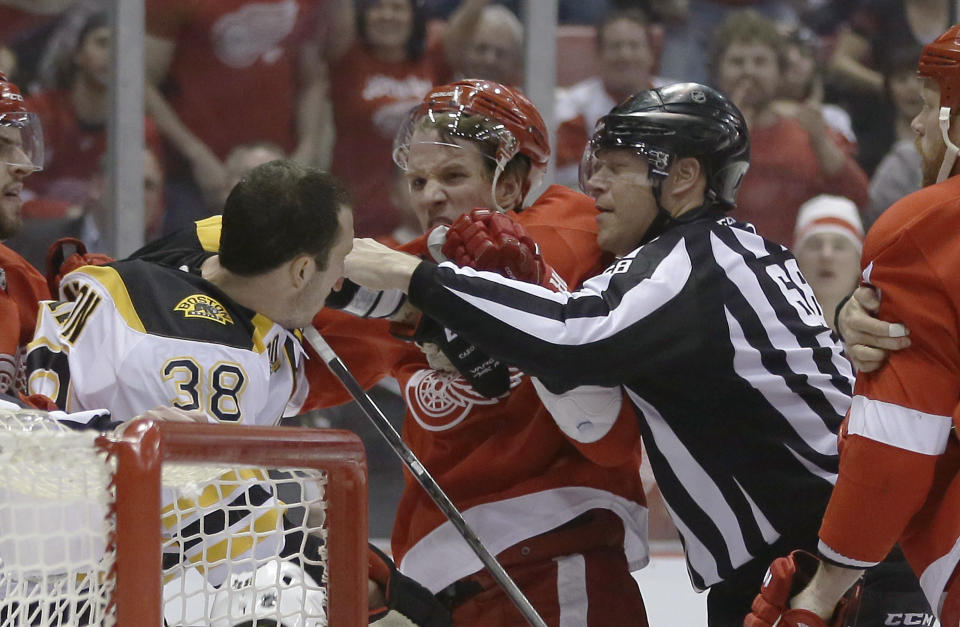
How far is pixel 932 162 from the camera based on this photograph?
5.56ft

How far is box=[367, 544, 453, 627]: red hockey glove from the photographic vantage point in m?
1.95

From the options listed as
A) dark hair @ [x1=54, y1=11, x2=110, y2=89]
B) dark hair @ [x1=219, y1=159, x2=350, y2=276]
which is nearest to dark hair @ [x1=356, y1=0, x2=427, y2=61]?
dark hair @ [x1=54, y1=11, x2=110, y2=89]

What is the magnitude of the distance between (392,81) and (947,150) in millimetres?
2926

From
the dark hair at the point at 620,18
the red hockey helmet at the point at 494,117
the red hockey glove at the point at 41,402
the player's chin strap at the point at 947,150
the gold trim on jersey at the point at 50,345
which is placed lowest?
the red hockey glove at the point at 41,402

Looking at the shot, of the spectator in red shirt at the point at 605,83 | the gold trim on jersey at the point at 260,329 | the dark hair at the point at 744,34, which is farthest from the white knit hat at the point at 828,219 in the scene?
the gold trim on jersey at the point at 260,329

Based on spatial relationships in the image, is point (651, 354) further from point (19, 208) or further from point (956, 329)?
point (19, 208)

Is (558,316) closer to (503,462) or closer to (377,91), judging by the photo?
(503,462)

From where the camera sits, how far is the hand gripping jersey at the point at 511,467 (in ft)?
6.88

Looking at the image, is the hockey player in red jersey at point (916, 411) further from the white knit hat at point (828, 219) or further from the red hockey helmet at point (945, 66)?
the white knit hat at point (828, 219)

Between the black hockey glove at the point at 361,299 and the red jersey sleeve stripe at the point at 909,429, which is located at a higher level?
the red jersey sleeve stripe at the point at 909,429

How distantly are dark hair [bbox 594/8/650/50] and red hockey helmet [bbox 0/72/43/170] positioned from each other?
2.56m

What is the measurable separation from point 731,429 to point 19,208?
4.50ft

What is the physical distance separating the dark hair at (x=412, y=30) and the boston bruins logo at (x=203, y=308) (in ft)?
8.77

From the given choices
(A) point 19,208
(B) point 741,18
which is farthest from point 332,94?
(A) point 19,208
